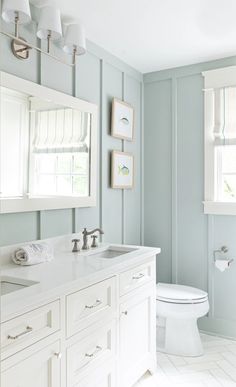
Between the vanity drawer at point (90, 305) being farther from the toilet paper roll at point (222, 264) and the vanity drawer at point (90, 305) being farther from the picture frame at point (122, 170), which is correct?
the toilet paper roll at point (222, 264)

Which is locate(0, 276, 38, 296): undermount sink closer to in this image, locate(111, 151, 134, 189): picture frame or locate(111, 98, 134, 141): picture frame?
locate(111, 151, 134, 189): picture frame

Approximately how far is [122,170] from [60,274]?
1.46 metres

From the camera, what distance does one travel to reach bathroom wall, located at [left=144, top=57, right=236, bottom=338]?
115 inches

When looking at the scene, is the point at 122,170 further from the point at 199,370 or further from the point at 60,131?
the point at 199,370

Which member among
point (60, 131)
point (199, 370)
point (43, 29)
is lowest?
point (199, 370)

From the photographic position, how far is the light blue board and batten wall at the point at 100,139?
6.41 ft

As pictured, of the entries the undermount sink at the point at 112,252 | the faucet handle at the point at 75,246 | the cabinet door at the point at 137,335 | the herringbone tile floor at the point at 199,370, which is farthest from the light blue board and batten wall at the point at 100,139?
the herringbone tile floor at the point at 199,370

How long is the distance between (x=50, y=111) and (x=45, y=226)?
737mm

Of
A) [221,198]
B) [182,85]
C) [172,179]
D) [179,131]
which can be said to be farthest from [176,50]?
[221,198]

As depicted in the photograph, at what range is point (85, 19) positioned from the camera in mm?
2223

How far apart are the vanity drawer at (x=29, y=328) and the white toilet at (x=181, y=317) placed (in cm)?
133

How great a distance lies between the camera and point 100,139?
267 centimetres

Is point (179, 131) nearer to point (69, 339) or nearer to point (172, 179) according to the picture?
point (172, 179)

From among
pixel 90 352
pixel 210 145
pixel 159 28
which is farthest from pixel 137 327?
pixel 159 28
